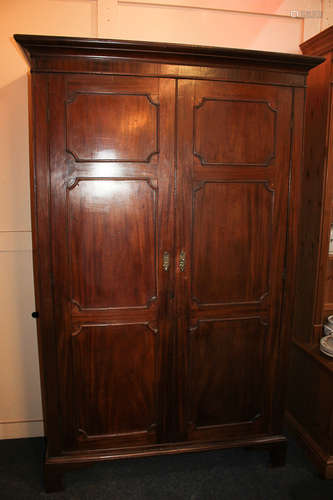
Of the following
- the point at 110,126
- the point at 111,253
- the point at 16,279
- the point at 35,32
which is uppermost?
the point at 35,32

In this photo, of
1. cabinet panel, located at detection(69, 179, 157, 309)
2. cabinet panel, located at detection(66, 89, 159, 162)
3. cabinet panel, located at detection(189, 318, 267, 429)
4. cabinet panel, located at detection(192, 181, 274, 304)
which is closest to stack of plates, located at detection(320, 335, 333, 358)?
cabinet panel, located at detection(189, 318, 267, 429)

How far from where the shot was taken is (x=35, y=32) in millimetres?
1923

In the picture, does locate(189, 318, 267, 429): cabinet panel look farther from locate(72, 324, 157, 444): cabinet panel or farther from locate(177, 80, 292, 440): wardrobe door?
locate(72, 324, 157, 444): cabinet panel

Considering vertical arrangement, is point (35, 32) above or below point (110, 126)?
above

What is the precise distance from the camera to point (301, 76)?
168 cm

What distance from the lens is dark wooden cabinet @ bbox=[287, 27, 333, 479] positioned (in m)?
1.89

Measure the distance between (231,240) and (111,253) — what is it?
0.62 m

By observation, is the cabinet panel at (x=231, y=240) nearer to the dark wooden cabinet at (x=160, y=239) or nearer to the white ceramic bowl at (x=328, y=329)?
the dark wooden cabinet at (x=160, y=239)

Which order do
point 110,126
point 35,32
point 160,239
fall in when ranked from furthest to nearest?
point 35,32, point 160,239, point 110,126

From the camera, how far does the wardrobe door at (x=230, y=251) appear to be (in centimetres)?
163

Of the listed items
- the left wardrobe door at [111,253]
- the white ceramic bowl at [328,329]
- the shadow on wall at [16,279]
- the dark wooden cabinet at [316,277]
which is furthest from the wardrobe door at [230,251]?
the shadow on wall at [16,279]

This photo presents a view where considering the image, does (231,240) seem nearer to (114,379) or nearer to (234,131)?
(234,131)

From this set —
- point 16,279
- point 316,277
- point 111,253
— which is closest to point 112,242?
point 111,253

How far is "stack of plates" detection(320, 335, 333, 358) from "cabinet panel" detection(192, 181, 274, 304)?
1.94ft
